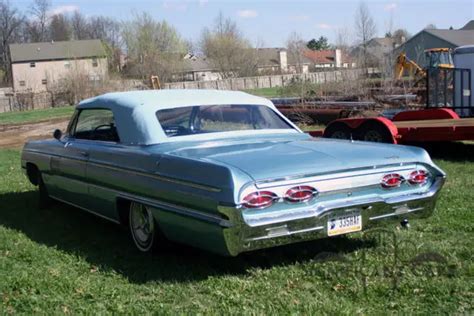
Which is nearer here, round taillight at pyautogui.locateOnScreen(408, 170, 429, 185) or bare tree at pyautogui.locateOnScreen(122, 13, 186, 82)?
round taillight at pyautogui.locateOnScreen(408, 170, 429, 185)

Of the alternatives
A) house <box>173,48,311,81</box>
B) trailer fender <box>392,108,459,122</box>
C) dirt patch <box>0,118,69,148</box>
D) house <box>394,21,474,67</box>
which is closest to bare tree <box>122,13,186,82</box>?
house <box>173,48,311,81</box>

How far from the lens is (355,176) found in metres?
5.11

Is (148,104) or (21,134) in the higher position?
(148,104)

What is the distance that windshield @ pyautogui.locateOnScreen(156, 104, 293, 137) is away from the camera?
20.5ft

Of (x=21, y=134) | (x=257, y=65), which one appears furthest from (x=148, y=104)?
(x=257, y=65)

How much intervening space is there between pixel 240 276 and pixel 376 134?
7.28 meters

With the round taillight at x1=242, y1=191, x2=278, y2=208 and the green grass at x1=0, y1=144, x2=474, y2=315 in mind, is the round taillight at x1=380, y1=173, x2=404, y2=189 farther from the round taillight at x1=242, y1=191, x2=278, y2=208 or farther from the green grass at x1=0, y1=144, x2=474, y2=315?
the round taillight at x1=242, y1=191, x2=278, y2=208

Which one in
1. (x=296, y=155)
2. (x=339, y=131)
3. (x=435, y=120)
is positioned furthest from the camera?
(x=435, y=120)

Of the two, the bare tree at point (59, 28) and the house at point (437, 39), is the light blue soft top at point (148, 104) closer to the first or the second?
the house at point (437, 39)

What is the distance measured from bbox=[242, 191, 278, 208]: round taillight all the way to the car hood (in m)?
0.12

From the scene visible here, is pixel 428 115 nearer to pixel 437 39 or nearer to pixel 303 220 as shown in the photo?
pixel 303 220

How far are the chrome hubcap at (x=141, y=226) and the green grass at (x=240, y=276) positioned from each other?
0.43 ft

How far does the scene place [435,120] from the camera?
1284cm

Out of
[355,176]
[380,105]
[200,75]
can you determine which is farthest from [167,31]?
[355,176]
